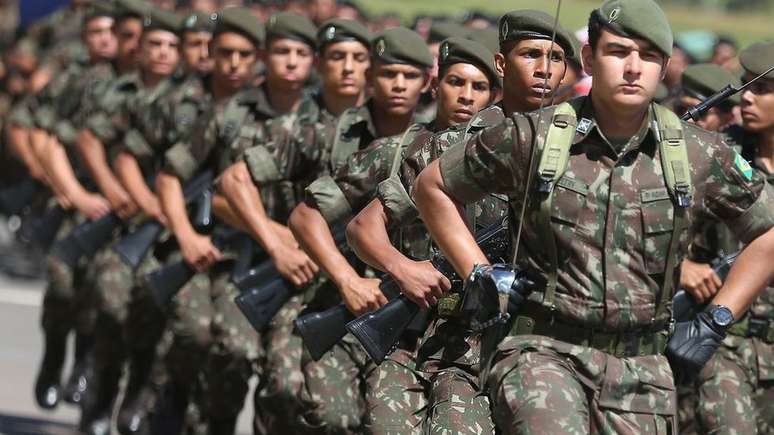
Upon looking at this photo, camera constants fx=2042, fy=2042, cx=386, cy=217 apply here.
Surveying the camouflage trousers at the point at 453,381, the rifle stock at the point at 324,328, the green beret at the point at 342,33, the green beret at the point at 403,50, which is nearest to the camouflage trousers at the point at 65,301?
the green beret at the point at 342,33

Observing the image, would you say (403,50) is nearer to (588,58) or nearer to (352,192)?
(352,192)

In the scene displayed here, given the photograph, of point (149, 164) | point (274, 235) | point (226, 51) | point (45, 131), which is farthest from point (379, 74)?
point (45, 131)

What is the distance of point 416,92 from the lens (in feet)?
28.1

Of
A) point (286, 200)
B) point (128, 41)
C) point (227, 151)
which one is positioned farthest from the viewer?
point (128, 41)

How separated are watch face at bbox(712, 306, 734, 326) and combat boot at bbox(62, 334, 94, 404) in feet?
19.1

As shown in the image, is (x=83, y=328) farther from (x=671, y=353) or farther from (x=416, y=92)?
(x=671, y=353)

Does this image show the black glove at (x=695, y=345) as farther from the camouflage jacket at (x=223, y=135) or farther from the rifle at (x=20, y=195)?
the rifle at (x=20, y=195)

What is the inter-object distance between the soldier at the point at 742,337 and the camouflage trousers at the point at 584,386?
2.26 m

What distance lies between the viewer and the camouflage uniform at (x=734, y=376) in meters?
8.30

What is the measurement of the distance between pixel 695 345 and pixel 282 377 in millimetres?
2420

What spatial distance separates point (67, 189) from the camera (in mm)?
12430

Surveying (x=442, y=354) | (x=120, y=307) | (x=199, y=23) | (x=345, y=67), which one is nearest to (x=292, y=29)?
(x=345, y=67)

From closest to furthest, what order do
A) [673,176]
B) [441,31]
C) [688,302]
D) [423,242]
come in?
1. [673,176]
2. [423,242]
3. [688,302]
4. [441,31]

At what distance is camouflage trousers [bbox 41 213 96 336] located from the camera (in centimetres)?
1200
